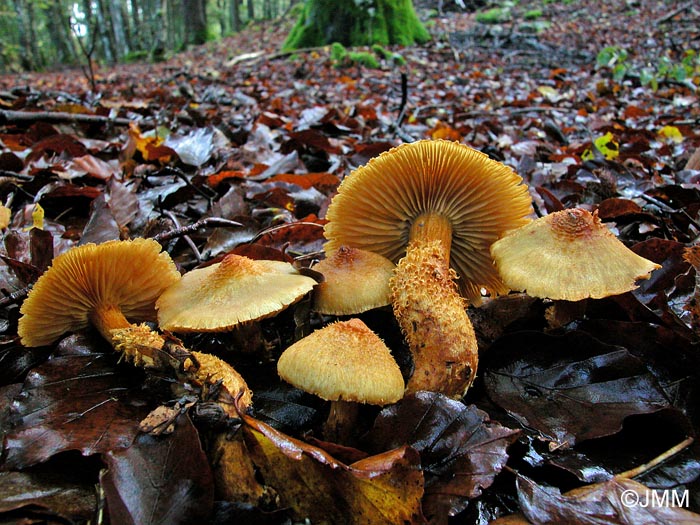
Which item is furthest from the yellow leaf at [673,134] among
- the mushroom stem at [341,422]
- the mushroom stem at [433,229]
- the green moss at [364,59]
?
the green moss at [364,59]

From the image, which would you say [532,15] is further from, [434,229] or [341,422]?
[341,422]

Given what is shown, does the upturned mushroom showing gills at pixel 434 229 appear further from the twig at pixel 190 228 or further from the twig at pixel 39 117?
the twig at pixel 39 117

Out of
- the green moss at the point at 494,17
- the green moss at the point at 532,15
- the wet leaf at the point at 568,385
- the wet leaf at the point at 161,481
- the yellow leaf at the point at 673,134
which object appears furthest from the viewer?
the green moss at the point at 532,15

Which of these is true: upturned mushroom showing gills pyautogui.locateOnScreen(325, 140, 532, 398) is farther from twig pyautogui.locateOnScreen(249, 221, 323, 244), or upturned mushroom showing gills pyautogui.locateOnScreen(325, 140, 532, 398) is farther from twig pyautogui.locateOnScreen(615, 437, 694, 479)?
twig pyautogui.locateOnScreen(615, 437, 694, 479)

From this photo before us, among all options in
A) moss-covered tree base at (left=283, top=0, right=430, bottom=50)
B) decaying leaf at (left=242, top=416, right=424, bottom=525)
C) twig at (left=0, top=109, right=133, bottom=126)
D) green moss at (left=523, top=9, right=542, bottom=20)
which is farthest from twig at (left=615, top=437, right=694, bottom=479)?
green moss at (left=523, top=9, right=542, bottom=20)

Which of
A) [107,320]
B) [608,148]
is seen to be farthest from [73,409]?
[608,148]

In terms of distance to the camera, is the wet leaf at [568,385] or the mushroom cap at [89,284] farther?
the mushroom cap at [89,284]

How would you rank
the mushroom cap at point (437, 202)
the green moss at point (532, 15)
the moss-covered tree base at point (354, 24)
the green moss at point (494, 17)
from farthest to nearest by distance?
the green moss at point (532, 15), the green moss at point (494, 17), the moss-covered tree base at point (354, 24), the mushroom cap at point (437, 202)
